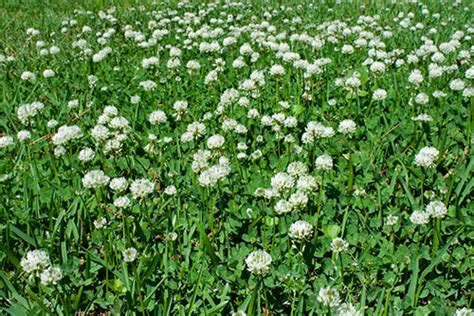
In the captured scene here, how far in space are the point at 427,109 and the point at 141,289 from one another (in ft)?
7.55

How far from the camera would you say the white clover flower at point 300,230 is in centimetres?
223

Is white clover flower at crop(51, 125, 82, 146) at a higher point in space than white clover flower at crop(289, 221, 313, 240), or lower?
lower

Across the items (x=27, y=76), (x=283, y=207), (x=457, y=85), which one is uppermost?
(x=283, y=207)

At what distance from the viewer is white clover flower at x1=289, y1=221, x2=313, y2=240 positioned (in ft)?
7.30

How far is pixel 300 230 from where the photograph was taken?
2.23 metres

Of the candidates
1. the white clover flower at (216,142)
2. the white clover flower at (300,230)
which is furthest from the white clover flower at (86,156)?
the white clover flower at (300,230)

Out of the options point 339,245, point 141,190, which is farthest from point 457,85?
point 141,190

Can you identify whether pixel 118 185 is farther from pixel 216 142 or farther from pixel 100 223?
pixel 216 142

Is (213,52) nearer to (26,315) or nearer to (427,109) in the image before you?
(427,109)

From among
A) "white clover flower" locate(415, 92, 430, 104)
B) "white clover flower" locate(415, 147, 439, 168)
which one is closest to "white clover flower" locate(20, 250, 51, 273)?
"white clover flower" locate(415, 147, 439, 168)

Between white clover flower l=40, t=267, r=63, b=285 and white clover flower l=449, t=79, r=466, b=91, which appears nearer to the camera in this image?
white clover flower l=40, t=267, r=63, b=285

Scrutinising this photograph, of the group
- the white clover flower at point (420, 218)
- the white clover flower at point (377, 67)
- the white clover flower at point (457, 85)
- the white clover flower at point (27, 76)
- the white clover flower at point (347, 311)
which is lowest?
the white clover flower at point (27, 76)

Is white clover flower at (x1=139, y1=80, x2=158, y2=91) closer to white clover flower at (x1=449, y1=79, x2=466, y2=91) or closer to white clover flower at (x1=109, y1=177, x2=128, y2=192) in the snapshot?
white clover flower at (x1=109, y1=177, x2=128, y2=192)

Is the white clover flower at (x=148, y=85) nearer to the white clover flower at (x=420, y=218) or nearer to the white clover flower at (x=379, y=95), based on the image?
the white clover flower at (x=379, y=95)
